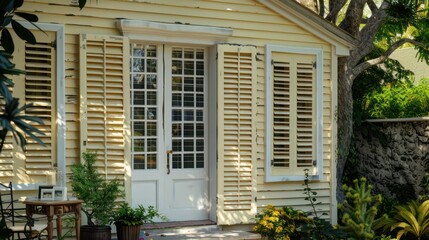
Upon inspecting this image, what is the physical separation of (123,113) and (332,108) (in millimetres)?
3141

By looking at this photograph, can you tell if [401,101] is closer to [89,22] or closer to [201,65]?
[201,65]

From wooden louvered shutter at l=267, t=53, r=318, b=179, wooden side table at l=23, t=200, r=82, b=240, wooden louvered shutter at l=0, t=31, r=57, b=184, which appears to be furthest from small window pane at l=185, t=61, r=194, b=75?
wooden side table at l=23, t=200, r=82, b=240

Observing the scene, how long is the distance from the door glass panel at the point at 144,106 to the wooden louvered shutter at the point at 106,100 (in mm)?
348

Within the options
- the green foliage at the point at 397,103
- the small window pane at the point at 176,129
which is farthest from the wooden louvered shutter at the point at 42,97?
the green foliage at the point at 397,103

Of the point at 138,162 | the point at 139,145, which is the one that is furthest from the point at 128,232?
the point at 139,145

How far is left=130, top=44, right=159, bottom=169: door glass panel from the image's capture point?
9.03m

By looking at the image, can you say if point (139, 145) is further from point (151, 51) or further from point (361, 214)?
point (361, 214)

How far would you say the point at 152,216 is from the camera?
843cm

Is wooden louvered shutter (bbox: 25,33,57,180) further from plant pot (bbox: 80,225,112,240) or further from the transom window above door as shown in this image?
the transom window above door

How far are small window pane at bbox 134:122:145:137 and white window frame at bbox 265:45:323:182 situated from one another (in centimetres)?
172

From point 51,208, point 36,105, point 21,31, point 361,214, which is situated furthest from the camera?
point 361,214

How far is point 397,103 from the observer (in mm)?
13742

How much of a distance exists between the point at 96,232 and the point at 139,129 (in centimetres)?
162

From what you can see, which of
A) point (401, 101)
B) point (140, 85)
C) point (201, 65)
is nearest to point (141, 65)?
point (140, 85)
